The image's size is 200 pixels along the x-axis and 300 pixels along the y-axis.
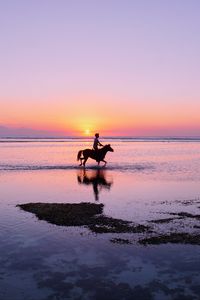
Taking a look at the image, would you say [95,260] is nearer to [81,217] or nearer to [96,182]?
[81,217]

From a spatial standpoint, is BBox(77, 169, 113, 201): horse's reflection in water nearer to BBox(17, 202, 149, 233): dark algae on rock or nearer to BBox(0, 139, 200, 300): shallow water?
BBox(17, 202, 149, 233): dark algae on rock

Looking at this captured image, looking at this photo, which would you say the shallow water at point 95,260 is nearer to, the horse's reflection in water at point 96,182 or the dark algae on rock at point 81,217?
the dark algae on rock at point 81,217

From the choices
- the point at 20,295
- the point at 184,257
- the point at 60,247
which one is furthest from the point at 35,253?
the point at 184,257

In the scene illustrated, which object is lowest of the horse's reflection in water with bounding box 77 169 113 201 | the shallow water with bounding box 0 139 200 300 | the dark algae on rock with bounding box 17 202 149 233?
the shallow water with bounding box 0 139 200 300

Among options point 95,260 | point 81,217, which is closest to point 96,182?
point 81,217

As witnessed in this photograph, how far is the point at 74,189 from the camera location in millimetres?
26156

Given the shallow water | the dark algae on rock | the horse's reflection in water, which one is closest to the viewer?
the shallow water

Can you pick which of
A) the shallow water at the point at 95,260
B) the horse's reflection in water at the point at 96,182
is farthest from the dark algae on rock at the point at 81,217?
the horse's reflection in water at the point at 96,182

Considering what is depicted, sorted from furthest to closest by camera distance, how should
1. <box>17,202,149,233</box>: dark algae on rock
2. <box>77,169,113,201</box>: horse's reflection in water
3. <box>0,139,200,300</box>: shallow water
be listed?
<box>77,169,113,201</box>: horse's reflection in water, <box>17,202,149,233</box>: dark algae on rock, <box>0,139,200,300</box>: shallow water

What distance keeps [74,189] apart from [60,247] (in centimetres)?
1292

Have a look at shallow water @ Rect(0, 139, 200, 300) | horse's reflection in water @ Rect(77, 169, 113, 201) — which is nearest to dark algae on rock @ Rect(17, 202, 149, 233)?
shallow water @ Rect(0, 139, 200, 300)

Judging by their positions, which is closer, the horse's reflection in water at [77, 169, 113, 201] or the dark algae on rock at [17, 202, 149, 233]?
the dark algae on rock at [17, 202, 149, 233]

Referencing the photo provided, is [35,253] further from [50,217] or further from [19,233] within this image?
[50,217]

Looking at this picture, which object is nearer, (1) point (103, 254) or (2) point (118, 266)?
(2) point (118, 266)
